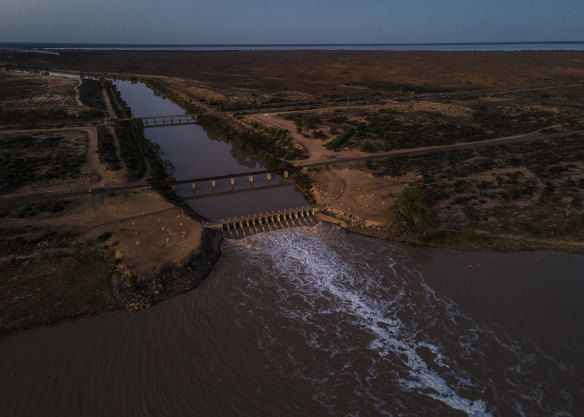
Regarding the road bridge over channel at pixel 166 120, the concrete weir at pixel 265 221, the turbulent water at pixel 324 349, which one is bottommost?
the turbulent water at pixel 324 349

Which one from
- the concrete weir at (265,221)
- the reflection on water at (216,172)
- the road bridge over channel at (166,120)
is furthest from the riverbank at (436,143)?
the road bridge over channel at (166,120)

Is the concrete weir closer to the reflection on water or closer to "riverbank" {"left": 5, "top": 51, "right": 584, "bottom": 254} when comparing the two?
the reflection on water

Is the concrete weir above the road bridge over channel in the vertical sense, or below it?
below

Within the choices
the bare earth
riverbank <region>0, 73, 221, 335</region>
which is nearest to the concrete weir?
riverbank <region>0, 73, 221, 335</region>

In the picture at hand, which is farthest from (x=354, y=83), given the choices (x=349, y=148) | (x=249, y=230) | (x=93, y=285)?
(x=93, y=285)

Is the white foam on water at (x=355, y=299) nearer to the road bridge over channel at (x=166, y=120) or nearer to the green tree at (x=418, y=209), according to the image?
the green tree at (x=418, y=209)

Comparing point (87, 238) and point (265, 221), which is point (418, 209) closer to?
point (265, 221)

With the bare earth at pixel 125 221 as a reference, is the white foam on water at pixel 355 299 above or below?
below
